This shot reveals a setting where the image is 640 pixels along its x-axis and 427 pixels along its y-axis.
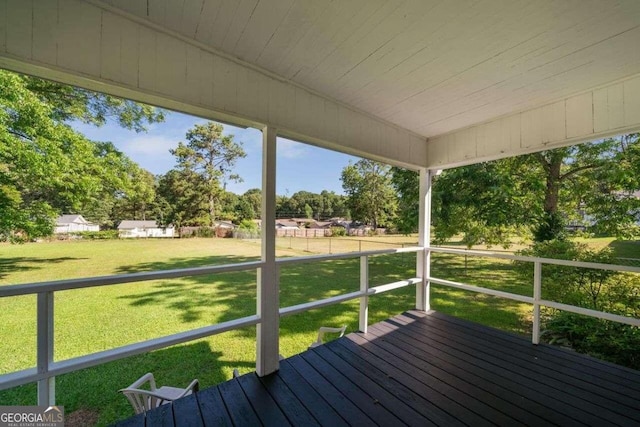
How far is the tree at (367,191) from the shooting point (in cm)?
436

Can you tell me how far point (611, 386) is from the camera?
2135 mm

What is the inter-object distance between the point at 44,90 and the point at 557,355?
7.50m

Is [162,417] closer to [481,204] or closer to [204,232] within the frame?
[204,232]

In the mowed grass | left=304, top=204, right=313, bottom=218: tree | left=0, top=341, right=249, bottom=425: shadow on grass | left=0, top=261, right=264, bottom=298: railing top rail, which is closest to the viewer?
left=0, top=261, right=264, bottom=298: railing top rail

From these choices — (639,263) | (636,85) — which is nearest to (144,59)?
(636,85)

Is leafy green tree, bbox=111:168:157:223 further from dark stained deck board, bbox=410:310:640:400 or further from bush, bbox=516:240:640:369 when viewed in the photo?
bush, bbox=516:240:640:369

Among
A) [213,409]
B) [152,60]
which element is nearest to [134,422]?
[213,409]

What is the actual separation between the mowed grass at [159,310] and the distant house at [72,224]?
0.26 meters

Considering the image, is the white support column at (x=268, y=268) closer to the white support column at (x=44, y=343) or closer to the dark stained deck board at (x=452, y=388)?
the dark stained deck board at (x=452, y=388)

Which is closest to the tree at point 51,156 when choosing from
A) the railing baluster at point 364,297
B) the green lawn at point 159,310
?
the green lawn at point 159,310

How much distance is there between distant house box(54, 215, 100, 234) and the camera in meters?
3.05

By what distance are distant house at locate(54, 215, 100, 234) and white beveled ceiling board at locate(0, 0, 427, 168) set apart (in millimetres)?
2115

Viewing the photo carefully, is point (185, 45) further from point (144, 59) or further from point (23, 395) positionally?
point (23, 395)

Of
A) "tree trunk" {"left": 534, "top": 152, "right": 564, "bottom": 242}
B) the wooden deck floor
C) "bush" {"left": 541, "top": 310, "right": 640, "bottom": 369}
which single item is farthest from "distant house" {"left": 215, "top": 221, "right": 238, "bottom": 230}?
"tree trunk" {"left": 534, "top": 152, "right": 564, "bottom": 242}
